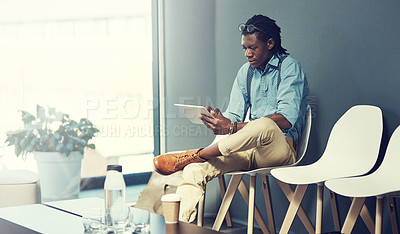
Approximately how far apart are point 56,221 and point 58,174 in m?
2.12

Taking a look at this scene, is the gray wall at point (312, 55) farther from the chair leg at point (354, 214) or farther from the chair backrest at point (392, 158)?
the chair leg at point (354, 214)

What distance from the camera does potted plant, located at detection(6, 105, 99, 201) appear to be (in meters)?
4.21

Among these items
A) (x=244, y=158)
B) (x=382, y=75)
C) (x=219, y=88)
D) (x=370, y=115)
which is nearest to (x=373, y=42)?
(x=382, y=75)

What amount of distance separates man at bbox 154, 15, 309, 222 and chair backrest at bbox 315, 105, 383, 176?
0.22 metres

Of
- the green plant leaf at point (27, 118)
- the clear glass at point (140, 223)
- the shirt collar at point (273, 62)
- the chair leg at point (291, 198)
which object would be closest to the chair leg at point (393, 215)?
the chair leg at point (291, 198)

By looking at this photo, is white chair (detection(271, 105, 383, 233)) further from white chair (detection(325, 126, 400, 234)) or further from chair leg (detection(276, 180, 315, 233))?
white chair (detection(325, 126, 400, 234))

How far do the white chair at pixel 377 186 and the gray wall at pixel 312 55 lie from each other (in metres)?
0.30

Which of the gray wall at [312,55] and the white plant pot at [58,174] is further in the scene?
the white plant pot at [58,174]

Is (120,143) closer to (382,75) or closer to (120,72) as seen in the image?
(120,72)

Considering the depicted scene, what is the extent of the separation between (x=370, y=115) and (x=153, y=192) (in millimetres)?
1772

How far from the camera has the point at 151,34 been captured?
4.88m

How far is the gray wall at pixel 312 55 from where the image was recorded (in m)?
3.21

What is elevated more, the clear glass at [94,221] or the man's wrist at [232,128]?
the man's wrist at [232,128]

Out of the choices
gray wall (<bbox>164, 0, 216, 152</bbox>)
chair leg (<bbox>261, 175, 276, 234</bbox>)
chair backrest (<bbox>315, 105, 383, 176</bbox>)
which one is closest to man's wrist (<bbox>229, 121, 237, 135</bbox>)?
chair leg (<bbox>261, 175, 276, 234</bbox>)
